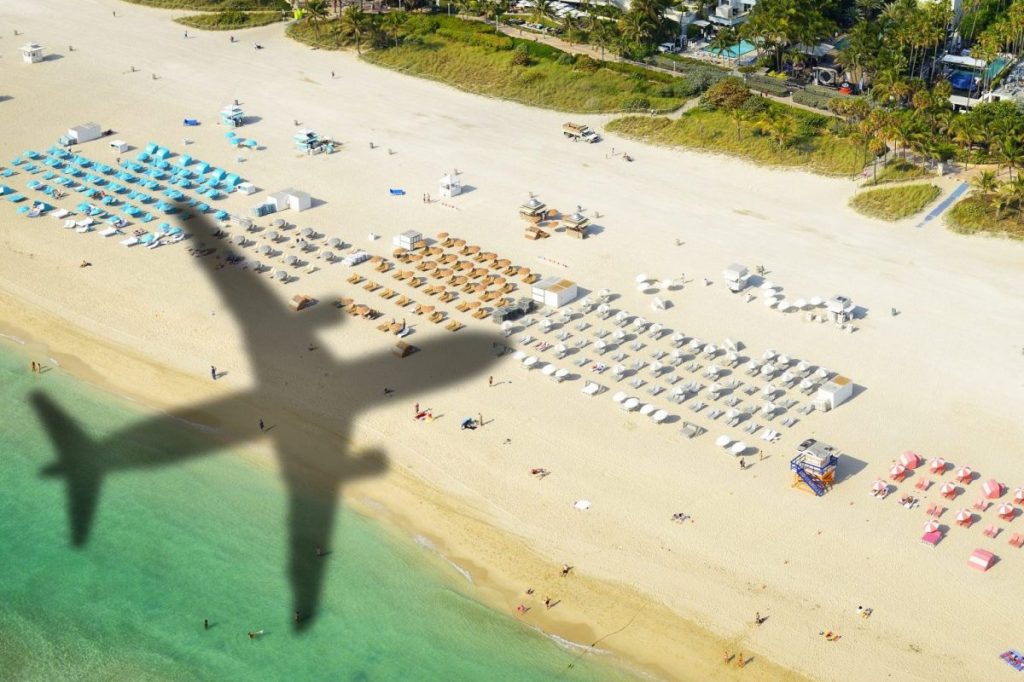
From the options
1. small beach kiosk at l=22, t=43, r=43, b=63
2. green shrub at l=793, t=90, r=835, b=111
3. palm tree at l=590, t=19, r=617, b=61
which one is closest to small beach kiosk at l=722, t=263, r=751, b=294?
green shrub at l=793, t=90, r=835, b=111

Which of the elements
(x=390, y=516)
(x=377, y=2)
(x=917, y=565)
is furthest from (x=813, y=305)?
(x=377, y=2)

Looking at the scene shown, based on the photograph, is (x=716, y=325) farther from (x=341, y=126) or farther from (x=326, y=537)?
(x=341, y=126)

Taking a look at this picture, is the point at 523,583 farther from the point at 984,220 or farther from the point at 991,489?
the point at 984,220

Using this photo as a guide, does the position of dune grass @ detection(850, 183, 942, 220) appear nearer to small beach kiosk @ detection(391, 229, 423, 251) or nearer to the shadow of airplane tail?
small beach kiosk @ detection(391, 229, 423, 251)

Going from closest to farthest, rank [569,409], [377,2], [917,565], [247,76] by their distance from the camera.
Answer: [917,565], [569,409], [247,76], [377,2]

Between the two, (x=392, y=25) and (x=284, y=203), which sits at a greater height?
(x=392, y=25)

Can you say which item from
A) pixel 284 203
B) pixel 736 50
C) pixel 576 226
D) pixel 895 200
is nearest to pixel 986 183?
pixel 895 200

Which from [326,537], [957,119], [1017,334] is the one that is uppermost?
[957,119]
